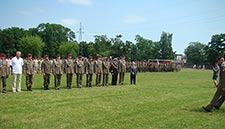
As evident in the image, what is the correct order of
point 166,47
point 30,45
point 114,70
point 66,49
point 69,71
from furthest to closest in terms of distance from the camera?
point 166,47, point 66,49, point 30,45, point 114,70, point 69,71

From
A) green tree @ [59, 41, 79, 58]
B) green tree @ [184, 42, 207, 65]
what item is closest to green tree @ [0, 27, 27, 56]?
green tree @ [59, 41, 79, 58]

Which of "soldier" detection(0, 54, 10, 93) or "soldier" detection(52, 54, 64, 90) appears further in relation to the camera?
"soldier" detection(52, 54, 64, 90)

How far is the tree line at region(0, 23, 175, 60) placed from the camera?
287ft

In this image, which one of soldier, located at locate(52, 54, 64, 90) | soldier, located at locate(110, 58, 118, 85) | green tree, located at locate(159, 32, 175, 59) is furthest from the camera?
green tree, located at locate(159, 32, 175, 59)

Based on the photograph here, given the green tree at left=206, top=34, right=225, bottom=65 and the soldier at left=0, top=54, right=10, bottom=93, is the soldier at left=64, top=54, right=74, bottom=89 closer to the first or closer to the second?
the soldier at left=0, top=54, right=10, bottom=93

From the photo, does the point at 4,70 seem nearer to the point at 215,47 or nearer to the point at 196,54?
the point at 215,47

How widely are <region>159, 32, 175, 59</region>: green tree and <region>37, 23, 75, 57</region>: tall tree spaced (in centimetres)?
3844

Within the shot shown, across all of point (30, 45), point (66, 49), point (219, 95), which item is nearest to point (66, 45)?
point (66, 49)

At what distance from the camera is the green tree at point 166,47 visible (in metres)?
104

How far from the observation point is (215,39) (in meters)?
91.8

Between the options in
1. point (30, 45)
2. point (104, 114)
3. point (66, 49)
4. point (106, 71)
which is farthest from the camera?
point (66, 49)

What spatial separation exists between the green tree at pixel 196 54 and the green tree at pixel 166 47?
1647 centimetres

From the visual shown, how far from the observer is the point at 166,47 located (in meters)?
104

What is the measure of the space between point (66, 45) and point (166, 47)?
39.1 m
